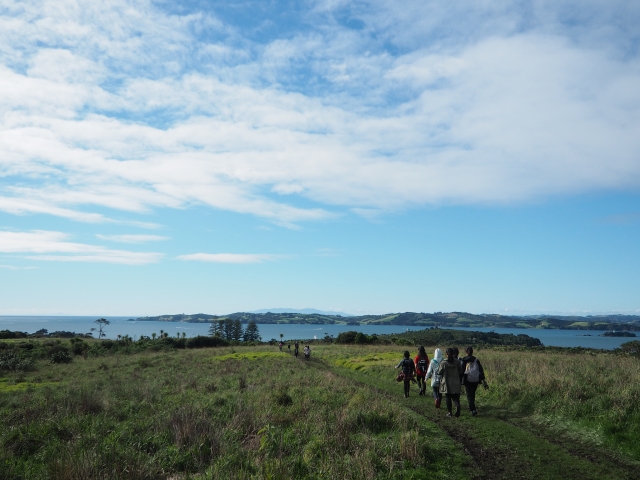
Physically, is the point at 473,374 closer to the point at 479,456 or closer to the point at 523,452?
the point at 523,452

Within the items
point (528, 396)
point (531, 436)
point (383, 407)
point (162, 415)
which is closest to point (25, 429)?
point (162, 415)

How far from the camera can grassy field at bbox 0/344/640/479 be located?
25.3ft

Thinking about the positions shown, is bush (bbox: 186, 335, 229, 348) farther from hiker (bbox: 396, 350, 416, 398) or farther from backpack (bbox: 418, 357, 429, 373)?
hiker (bbox: 396, 350, 416, 398)

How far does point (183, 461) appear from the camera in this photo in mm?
8406

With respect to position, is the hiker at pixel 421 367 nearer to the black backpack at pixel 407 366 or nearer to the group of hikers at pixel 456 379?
the black backpack at pixel 407 366

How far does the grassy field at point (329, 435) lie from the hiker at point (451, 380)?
68 centimetres

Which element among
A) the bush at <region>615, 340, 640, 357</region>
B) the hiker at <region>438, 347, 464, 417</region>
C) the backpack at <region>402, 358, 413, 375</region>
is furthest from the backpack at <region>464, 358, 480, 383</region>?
the bush at <region>615, 340, 640, 357</region>

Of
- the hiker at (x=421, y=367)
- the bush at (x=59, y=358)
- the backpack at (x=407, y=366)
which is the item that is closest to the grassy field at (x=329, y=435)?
the backpack at (x=407, y=366)

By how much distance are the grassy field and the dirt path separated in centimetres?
3

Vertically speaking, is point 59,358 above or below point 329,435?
below

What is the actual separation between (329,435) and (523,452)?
4.51 meters

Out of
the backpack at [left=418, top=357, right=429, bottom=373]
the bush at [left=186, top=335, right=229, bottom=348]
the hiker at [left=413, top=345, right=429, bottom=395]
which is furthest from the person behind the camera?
the bush at [left=186, top=335, right=229, bottom=348]

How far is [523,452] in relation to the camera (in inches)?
357

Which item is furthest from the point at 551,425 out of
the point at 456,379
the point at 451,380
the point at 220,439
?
the point at 220,439
